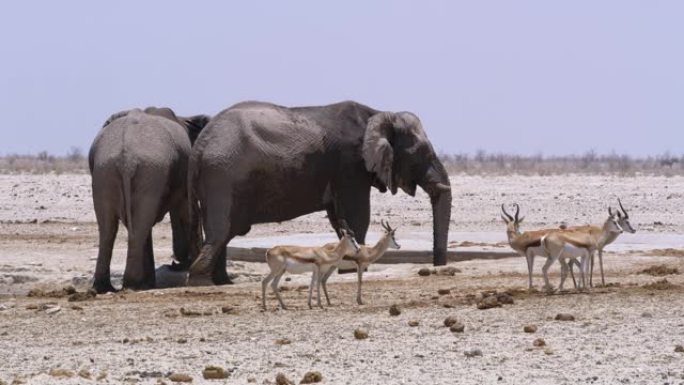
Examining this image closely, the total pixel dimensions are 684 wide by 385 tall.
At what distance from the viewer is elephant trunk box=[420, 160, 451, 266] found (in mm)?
22359

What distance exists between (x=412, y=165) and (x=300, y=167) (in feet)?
5.74

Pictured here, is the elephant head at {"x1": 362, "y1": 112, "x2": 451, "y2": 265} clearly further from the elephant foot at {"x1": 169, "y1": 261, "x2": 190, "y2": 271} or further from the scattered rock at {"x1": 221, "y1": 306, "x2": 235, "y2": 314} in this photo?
the scattered rock at {"x1": 221, "y1": 306, "x2": 235, "y2": 314}

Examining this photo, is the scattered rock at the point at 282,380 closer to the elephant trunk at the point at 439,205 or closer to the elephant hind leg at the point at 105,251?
the elephant hind leg at the point at 105,251

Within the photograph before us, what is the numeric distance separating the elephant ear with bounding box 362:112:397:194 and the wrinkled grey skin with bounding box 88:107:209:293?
2.45 metres

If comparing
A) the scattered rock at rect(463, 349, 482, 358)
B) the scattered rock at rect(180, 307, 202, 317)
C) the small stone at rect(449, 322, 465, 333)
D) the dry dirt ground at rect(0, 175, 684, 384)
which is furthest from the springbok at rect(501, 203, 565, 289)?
the scattered rock at rect(463, 349, 482, 358)

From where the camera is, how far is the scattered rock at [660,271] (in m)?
19.9

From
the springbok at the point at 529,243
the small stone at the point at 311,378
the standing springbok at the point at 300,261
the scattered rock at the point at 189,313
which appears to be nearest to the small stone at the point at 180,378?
the small stone at the point at 311,378

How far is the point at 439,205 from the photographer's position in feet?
74.5

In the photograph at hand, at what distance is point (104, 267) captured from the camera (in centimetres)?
2134

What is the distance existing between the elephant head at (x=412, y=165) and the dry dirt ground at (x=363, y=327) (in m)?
0.91

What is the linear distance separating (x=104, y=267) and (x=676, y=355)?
9952 millimetres

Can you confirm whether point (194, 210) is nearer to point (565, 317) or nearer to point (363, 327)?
point (363, 327)

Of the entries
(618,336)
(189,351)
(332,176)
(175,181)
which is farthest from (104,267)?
(618,336)

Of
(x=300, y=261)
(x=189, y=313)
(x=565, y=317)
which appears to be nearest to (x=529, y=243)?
(x=300, y=261)
